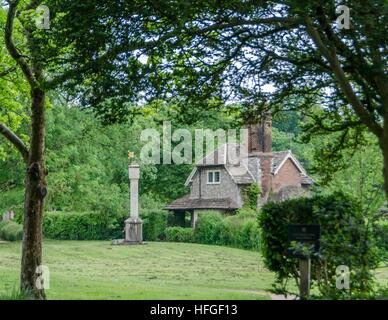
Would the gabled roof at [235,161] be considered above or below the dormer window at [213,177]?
above

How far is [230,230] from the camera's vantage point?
41.9 m

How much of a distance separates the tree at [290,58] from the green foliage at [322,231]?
123cm

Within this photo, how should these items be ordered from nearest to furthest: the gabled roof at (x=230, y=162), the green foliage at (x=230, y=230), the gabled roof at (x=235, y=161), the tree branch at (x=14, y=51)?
1. the tree branch at (x=14, y=51)
2. the green foliage at (x=230, y=230)
3. the gabled roof at (x=235, y=161)
4. the gabled roof at (x=230, y=162)

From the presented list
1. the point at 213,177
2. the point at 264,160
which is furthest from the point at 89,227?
the point at 264,160

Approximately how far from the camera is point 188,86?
36.0ft

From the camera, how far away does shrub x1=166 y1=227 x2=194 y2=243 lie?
46125 mm

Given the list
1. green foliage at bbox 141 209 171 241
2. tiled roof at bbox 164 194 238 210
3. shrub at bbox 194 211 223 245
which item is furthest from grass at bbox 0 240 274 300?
tiled roof at bbox 164 194 238 210

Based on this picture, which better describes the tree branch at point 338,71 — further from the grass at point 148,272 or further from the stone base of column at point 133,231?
the stone base of column at point 133,231

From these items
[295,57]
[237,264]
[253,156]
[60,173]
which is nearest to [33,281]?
[295,57]

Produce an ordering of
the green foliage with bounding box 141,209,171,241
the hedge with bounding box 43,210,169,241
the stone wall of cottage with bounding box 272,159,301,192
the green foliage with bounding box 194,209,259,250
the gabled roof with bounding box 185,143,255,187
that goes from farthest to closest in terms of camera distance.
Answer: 1. the stone wall of cottage with bounding box 272,159,301,192
2. the gabled roof with bounding box 185,143,255,187
3. the hedge with bounding box 43,210,169,241
4. the green foliage with bounding box 141,209,171,241
5. the green foliage with bounding box 194,209,259,250

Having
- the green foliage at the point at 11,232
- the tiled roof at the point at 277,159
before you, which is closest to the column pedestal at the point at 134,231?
the green foliage at the point at 11,232

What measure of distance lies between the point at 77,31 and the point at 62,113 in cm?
3011

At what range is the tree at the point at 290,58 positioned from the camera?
8781 mm

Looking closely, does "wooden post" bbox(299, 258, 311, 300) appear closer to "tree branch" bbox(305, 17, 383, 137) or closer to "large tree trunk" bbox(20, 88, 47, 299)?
"tree branch" bbox(305, 17, 383, 137)
